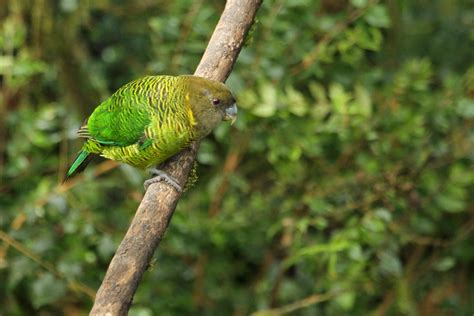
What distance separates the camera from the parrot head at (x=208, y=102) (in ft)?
8.23

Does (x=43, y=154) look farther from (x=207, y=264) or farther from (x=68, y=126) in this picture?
(x=207, y=264)

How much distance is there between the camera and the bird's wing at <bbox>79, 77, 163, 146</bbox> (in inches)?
106

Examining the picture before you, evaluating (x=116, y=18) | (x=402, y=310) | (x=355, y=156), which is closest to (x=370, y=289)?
(x=402, y=310)

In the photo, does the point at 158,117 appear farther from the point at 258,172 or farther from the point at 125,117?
the point at 258,172

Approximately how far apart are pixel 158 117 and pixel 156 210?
1.76 feet

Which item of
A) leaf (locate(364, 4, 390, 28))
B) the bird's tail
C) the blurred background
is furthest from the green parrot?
leaf (locate(364, 4, 390, 28))

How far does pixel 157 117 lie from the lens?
267 cm

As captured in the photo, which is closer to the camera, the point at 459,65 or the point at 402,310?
the point at 402,310

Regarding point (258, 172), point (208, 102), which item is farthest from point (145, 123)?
point (258, 172)

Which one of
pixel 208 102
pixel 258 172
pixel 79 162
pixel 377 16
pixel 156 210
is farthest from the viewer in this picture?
pixel 258 172

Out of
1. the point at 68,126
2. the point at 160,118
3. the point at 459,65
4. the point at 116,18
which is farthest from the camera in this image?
the point at 459,65

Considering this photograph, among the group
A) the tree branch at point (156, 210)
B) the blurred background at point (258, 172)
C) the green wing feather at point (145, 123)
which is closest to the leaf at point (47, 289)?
the blurred background at point (258, 172)

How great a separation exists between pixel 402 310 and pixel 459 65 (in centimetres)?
146

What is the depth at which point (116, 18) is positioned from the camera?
420 centimetres
